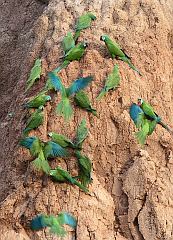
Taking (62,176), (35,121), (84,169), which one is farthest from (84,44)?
(62,176)

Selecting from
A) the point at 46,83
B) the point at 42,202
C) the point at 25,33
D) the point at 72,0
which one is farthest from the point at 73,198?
the point at 25,33

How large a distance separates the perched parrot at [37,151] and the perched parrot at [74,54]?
948 millimetres

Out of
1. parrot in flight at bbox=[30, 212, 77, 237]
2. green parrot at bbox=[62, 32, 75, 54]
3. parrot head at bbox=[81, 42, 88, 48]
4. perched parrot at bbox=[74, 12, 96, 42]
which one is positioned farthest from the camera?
perched parrot at bbox=[74, 12, 96, 42]

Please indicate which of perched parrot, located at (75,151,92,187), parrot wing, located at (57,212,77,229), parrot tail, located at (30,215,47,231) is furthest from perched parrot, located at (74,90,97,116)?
parrot tail, located at (30,215,47,231)

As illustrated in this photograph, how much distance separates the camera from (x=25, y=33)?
27.9 feet

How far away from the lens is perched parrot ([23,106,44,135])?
610 centimetres

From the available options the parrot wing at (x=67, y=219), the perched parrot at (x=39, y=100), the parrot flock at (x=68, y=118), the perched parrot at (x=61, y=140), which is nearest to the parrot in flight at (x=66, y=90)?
the parrot flock at (x=68, y=118)

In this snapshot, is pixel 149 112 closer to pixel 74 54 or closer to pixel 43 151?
pixel 74 54

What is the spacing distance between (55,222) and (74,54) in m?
1.90

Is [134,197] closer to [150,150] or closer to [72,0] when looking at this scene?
[150,150]

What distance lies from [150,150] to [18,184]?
54.0 inches

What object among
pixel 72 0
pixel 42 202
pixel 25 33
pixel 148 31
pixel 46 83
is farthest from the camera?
pixel 25 33

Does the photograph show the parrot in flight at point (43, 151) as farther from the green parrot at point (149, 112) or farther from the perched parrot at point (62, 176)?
the green parrot at point (149, 112)

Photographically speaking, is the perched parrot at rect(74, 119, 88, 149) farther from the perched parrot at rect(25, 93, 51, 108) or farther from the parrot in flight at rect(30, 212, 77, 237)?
the parrot in flight at rect(30, 212, 77, 237)
